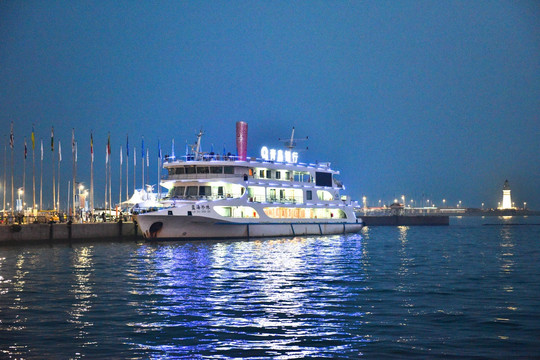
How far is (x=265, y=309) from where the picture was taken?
1892 cm

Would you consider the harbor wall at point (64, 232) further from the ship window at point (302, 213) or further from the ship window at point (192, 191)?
the ship window at point (302, 213)

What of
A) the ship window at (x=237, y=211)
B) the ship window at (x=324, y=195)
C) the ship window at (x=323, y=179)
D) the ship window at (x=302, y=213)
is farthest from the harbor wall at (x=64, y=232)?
the ship window at (x=324, y=195)

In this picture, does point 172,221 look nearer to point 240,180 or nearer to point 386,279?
point 240,180

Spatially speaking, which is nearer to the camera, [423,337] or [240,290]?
[423,337]

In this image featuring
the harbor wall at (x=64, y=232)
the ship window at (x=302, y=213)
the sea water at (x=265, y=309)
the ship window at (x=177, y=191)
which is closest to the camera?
the sea water at (x=265, y=309)

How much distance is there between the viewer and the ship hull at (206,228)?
5000 centimetres

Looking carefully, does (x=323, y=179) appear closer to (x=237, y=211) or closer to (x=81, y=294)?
(x=237, y=211)

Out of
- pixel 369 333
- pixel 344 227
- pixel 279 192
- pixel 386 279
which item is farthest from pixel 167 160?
pixel 369 333

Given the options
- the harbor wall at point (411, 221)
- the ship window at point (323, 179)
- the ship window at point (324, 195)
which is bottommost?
the harbor wall at point (411, 221)

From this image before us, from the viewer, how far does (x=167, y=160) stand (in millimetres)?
58219

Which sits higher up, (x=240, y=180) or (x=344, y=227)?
(x=240, y=180)

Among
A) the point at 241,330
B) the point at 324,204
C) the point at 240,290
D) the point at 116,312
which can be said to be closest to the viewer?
the point at 241,330

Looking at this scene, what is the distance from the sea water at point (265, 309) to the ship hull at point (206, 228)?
14.6m

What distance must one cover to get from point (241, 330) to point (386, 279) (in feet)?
42.7
